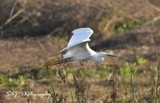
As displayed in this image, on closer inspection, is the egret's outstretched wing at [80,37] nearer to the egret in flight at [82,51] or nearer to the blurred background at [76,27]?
the egret in flight at [82,51]

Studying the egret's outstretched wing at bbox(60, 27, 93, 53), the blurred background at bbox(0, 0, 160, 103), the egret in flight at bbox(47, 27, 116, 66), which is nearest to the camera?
the egret's outstretched wing at bbox(60, 27, 93, 53)

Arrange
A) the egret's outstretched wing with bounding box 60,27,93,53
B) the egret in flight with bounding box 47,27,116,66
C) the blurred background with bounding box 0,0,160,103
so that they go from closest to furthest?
1. the egret's outstretched wing with bounding box 60,27,93,53
2. the egret in flight with bounding box 47,27,116,66
3. the blurred background with bounding box 0,0,160,103

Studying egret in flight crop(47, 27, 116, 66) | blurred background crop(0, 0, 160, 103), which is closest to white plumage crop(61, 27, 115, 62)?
egret in flight crop(47, 27, 116, 66)

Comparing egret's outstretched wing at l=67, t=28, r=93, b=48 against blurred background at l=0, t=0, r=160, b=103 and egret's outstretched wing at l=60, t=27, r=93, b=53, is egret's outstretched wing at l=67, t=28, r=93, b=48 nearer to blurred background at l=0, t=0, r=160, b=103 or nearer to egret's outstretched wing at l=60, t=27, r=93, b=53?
egret's outstretched wing at l=60, t=27, r=93, b=53

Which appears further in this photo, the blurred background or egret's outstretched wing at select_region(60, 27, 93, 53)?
the blurred background

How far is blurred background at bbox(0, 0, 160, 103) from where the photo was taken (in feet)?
30.1

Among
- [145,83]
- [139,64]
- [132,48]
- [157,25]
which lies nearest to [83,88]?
[145,83]

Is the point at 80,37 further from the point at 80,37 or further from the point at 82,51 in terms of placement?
the point at 82,51

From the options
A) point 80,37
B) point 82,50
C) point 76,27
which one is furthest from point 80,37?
point 76,27

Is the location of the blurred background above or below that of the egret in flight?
below

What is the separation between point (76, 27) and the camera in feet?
37.7

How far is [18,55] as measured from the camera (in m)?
10.0

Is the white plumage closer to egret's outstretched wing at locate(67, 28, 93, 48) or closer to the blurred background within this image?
egret's outstretched wing at locate(67, 28, 93, 48)

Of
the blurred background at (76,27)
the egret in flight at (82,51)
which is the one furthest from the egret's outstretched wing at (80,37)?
the blurred background at (76,27)
